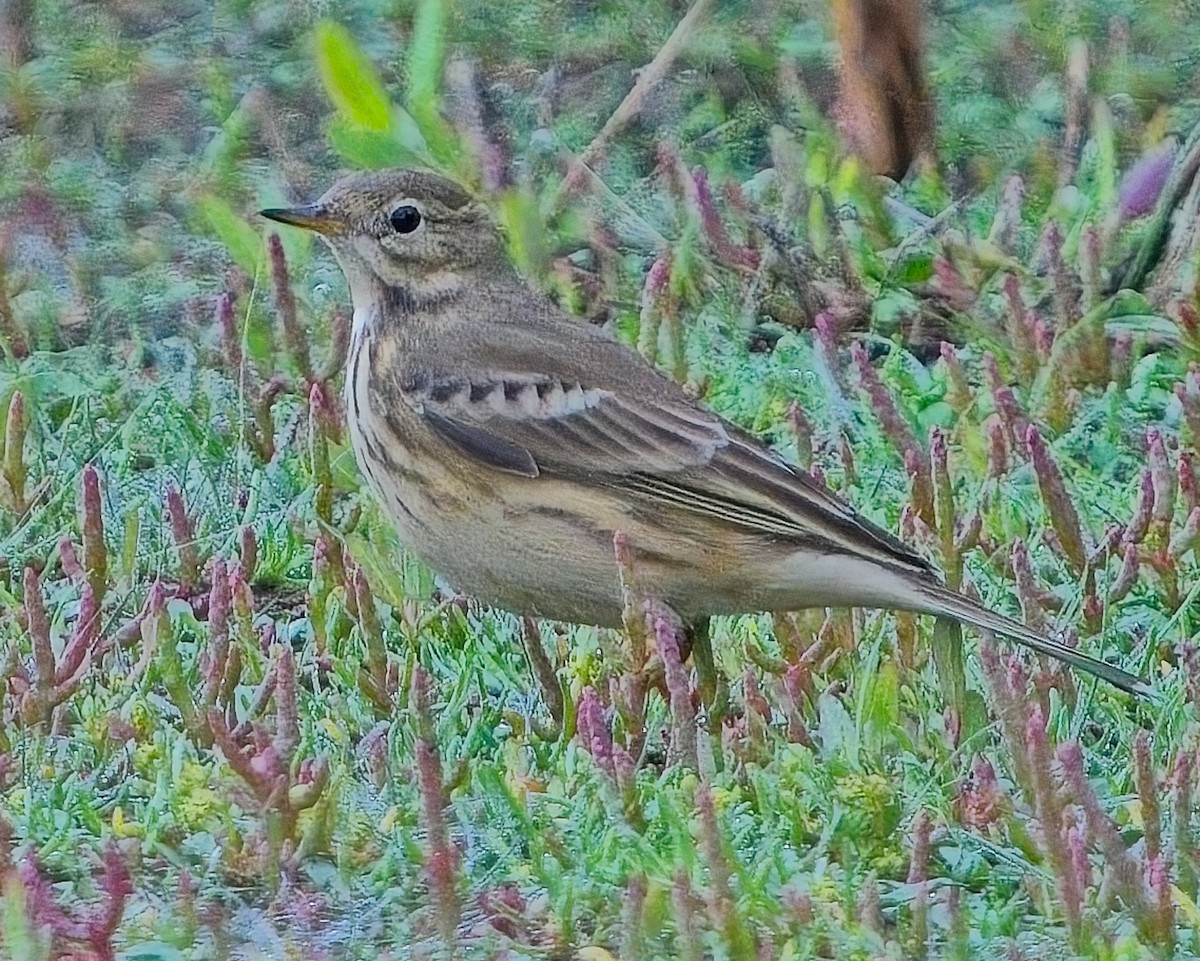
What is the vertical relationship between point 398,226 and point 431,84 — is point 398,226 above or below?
below

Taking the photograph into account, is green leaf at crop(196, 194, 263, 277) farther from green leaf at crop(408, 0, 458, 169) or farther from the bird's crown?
the bird's crown

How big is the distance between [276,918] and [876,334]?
9.23 feet

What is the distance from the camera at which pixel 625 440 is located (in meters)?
4.72

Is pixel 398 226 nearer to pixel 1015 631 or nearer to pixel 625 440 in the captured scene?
pixel 625 440

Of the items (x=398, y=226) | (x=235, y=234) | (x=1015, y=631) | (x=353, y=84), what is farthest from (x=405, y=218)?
(x=353, y=84)

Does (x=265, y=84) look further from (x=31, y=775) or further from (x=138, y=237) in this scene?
(x=31, y=775)

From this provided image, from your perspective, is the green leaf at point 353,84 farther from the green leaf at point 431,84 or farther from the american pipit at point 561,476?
the american pipit at point 561,476

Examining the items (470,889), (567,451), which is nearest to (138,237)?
(567,451)

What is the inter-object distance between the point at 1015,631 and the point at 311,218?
1543 millimetres

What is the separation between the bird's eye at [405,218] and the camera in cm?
499

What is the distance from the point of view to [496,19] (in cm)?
759

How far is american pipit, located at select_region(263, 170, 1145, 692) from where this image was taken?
4.52 m

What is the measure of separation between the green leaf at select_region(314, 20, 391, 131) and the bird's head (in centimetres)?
170

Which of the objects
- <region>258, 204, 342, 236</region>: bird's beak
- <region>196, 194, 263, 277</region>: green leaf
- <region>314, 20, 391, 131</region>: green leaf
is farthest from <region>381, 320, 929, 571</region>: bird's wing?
<region>314, 20, 391, 131</region>: green leaf
